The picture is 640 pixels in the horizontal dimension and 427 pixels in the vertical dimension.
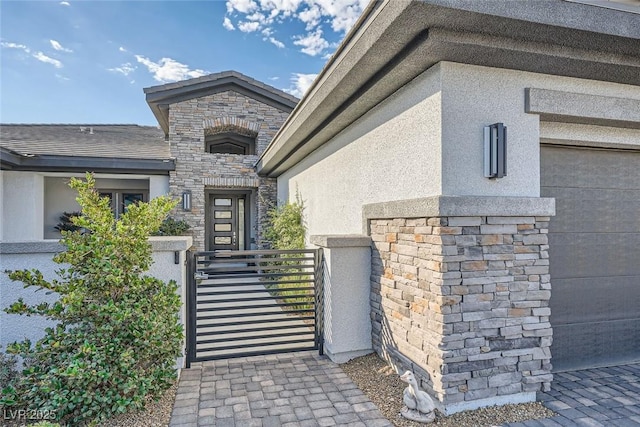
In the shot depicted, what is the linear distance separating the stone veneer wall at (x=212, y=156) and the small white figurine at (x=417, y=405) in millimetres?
8818

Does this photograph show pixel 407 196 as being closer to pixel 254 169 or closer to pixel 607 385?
pixel 607 385

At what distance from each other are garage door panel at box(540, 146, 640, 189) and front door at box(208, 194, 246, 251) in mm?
9931

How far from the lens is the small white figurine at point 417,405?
3.41 metres

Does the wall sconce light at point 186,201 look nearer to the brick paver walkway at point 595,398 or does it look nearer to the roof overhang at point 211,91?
the roof overhang at point 211,91

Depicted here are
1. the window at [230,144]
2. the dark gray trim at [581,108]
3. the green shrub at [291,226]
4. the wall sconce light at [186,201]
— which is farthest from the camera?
the window at [230,144]

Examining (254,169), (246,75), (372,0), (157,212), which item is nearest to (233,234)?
(254,169)

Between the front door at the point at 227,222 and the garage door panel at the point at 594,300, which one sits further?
the front door at the point at 227,222

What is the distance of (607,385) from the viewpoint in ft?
13.6

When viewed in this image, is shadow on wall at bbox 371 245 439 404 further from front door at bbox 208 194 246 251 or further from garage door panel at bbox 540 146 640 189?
front door at bbox 208 194 246 251

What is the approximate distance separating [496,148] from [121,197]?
11890 millimetres

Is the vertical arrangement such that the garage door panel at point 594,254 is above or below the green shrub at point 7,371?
above

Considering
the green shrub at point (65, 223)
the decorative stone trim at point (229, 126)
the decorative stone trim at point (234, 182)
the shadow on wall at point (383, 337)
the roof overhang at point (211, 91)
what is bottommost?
the shadow on wall at point (383, 337)

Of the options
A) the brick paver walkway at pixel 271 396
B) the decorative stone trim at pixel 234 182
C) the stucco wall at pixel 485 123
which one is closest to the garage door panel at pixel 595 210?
the stucco wall at pixel 485 123

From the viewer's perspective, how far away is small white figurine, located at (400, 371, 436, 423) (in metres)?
3.41
